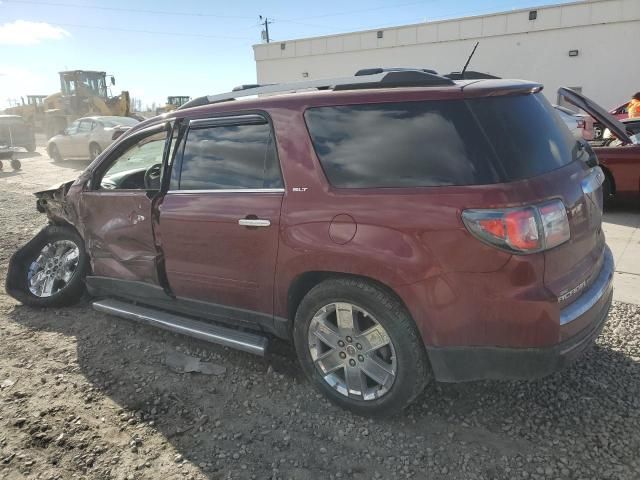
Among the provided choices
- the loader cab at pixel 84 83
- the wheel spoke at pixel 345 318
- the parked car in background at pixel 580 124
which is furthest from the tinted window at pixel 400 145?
the loader cab at pixel 84 83

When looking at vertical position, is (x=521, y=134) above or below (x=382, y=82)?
below

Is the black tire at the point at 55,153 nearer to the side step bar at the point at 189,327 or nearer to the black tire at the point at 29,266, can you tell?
the black tire at the point at 29,266

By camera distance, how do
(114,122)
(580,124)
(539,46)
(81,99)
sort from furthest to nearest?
1. (81,99)
2. (539,46)
3. (114,122)
4. (580,124)

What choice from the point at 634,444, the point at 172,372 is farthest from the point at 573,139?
the point at 172,372

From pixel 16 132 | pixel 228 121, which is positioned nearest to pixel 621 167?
pixel 228 121

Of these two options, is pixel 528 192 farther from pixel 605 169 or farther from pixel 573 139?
pixel 605 169

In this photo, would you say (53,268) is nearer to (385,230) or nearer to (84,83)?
(385,230)

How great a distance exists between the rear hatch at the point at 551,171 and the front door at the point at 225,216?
47.7 inches

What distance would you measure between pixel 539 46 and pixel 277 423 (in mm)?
24735

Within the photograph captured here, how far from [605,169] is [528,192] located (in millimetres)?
5908

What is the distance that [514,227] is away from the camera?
7.02ft

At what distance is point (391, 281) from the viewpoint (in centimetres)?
241

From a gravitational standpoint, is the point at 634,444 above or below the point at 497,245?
below

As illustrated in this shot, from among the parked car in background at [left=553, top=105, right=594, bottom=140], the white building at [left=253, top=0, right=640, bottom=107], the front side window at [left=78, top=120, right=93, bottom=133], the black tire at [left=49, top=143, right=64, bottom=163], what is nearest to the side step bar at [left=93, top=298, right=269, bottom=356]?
the parked car in background at [left=553, top=105, right=594, bottom=140]
